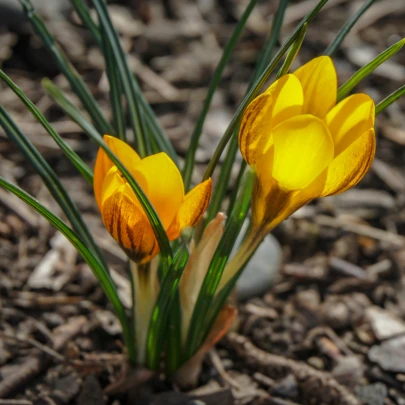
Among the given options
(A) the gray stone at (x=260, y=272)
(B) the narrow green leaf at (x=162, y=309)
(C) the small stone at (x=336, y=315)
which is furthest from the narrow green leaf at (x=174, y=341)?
(C) the small stone at (x=336, y=315)

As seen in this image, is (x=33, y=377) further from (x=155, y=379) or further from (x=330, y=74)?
(x=330, y=74)

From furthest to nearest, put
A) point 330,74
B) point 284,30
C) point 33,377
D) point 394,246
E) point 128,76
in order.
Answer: point 284,30, point 394,246, point 33,377, point 128,76, point 330,74

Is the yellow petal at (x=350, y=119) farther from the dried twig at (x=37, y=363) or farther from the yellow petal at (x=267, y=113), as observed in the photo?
the dried twig at (x=37, y=363)

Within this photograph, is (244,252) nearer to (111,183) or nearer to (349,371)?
(111,183)

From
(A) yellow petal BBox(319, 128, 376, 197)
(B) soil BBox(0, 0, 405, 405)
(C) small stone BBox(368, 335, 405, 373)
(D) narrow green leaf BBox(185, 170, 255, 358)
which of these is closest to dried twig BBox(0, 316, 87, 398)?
(B) soil BBox(0, 0, 405, 405)

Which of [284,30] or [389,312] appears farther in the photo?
[284,30]

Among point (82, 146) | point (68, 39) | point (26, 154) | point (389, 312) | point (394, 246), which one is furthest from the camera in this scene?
point (68, 39)

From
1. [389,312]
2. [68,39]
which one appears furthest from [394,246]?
[68,39]

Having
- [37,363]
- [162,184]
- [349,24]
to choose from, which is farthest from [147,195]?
[37,363]
